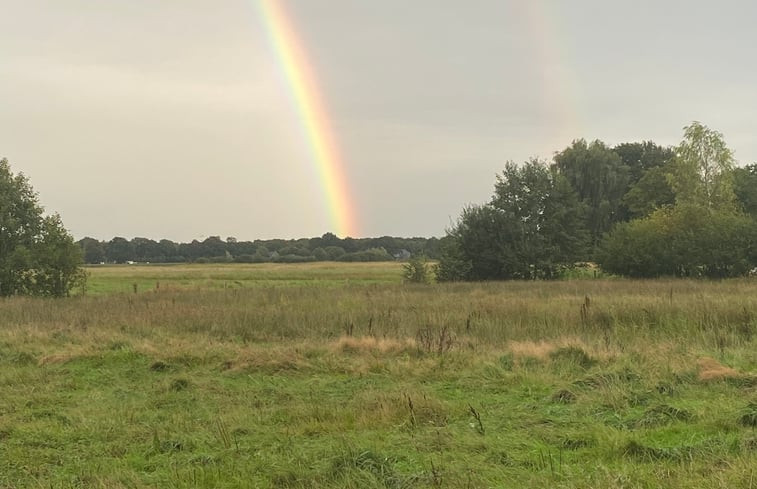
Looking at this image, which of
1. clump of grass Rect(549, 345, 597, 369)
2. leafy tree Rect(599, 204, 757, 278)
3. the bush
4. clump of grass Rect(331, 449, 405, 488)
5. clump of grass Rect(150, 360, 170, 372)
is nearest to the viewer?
clump of grass Rect(331, 449, 405, 488)

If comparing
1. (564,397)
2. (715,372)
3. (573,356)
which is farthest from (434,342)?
(715,372)

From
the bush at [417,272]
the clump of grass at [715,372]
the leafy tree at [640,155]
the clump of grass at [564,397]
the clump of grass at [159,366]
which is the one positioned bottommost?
the clump of grass at [159,366]

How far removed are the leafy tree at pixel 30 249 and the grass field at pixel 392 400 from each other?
44.1ft

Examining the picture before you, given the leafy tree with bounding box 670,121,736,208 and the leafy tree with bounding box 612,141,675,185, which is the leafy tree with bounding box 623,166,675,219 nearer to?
the leafy tree with bounding box 670,121,736,208

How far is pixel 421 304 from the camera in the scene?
59.7 ft

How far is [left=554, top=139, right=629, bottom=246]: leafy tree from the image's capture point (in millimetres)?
51219

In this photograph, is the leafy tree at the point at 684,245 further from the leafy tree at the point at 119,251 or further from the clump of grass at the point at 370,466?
the leafy tree at the point at 119,251

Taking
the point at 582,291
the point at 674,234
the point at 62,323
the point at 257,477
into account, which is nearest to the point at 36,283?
the point at 62,323

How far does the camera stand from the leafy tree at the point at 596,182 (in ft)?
168

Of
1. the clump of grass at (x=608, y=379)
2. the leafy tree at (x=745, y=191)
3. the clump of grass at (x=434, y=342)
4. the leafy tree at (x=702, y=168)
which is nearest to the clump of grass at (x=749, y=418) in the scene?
the clump of grass at (x=608, y=379)

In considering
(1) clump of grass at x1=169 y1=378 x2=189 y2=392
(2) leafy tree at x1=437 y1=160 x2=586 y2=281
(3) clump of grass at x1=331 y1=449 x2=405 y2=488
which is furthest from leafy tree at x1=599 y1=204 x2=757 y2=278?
(3) clump of grass at x1=331 y1=449 x2=405 y2=488

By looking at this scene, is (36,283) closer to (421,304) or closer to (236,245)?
(421,304)

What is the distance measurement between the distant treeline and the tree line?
70.8m

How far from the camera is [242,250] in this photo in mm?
129375
